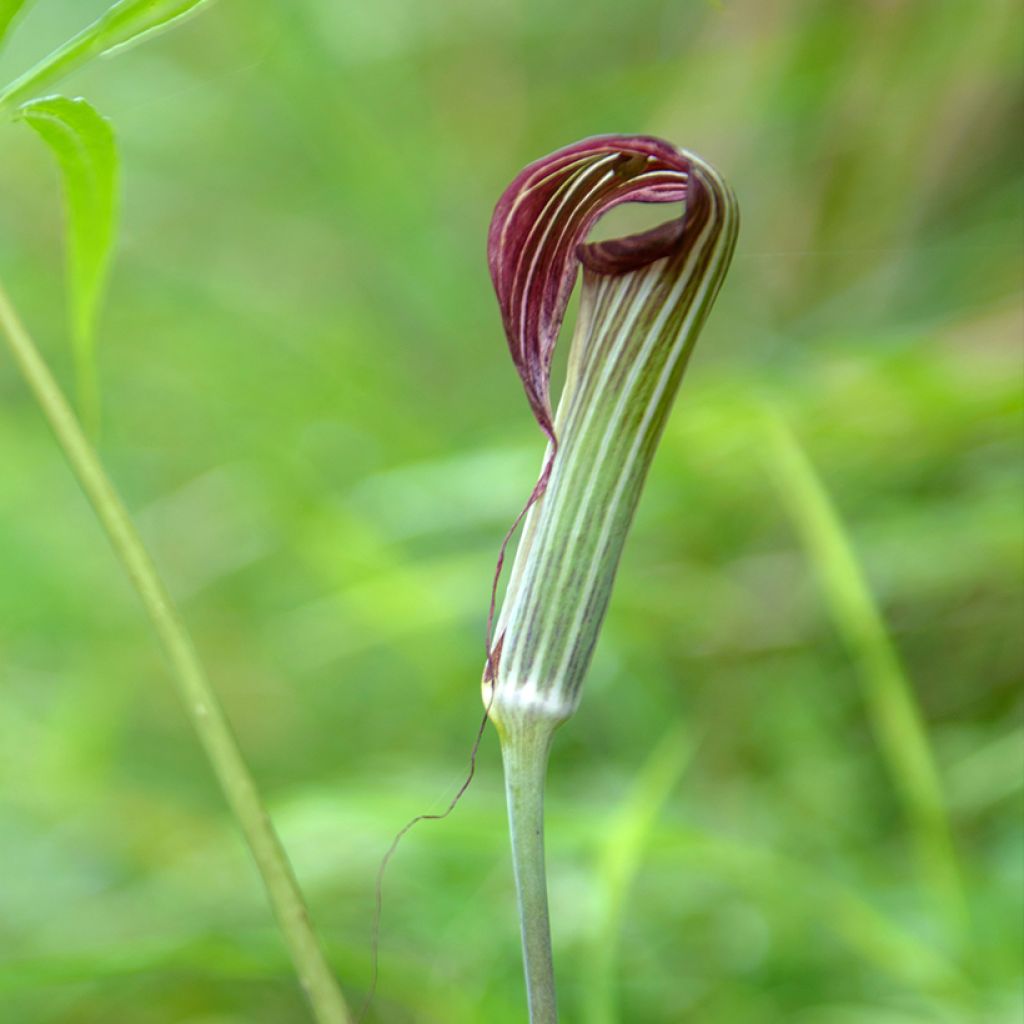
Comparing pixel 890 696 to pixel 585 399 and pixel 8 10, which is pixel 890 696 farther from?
pixel 8 10

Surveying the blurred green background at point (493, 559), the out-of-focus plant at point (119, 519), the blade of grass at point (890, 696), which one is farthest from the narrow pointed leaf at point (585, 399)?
the blade of grass at point (890, 696)

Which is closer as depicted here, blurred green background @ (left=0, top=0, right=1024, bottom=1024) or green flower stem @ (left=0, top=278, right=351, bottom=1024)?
green flower stem @ (left=0, top=278, right=351, bottom=1024)

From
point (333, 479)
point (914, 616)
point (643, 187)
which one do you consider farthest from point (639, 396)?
point (333, 479)

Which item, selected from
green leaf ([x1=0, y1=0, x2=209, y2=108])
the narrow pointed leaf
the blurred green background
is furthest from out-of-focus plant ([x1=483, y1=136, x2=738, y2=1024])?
the blurred green background

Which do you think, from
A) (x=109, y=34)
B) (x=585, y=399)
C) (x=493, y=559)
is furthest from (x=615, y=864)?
(x=493, y=559)

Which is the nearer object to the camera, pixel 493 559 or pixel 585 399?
pixel 585 399

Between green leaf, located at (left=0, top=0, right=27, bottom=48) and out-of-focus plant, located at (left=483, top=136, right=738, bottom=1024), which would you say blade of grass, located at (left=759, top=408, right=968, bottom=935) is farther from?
green leaf, located at (left=0, top=0, right=27, bottom=48)

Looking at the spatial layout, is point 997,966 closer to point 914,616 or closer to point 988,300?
point 914,616
